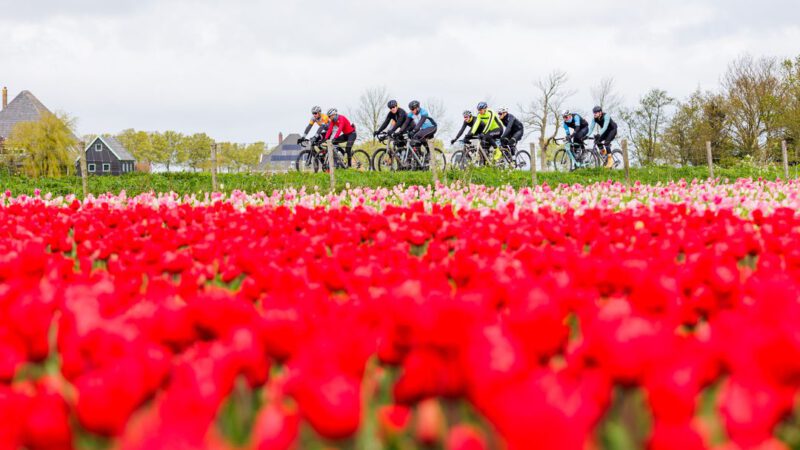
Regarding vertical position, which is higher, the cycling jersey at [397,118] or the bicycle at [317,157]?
the cycling jersey at [397,118]

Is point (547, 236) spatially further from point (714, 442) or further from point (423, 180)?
point (423, 180)

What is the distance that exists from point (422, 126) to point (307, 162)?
3.37m

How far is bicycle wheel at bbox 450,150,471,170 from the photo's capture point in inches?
794

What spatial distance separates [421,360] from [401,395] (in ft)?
0.25

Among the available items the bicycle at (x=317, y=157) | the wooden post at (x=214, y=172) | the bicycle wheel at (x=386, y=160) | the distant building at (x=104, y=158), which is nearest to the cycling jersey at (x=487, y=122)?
the bicycle wheel at (x=386, y=160)

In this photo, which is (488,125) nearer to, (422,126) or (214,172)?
(422,126)

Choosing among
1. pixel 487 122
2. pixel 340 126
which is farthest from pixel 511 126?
pixel 340 126

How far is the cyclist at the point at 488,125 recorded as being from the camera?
20172mm

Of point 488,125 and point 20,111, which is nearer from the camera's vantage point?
point 488,125

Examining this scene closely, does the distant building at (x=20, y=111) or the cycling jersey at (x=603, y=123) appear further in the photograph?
the distant building at (x=20, y=111)

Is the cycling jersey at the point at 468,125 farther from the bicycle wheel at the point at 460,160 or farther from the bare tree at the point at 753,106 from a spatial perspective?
the bare tree at the point at 753,106

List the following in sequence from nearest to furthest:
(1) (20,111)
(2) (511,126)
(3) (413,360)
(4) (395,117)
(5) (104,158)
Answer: (3) (413,360)
(4) (395,117)
(2) (511,126)
(1) (20,111)
(5) (104,158)

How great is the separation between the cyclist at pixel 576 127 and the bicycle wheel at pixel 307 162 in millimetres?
7164

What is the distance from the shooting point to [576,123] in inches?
853
